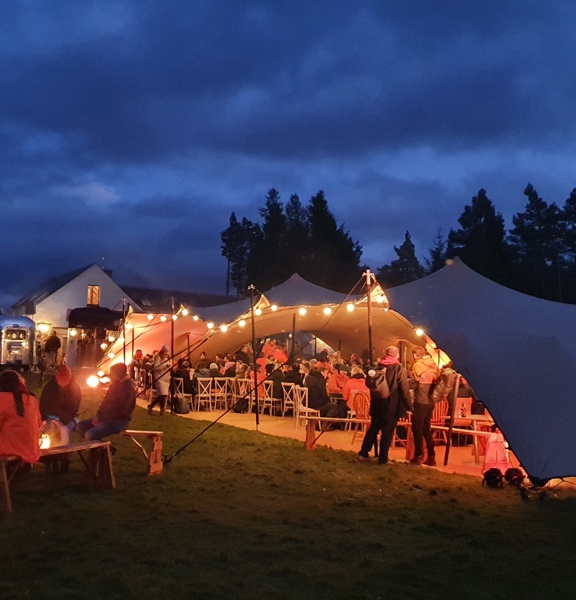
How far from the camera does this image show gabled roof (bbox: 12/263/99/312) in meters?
40.3

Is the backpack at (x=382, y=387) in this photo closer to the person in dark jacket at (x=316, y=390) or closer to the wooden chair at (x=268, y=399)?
the person in dark jacket at (x=316, y=390)

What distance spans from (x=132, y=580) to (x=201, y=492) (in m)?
2.73

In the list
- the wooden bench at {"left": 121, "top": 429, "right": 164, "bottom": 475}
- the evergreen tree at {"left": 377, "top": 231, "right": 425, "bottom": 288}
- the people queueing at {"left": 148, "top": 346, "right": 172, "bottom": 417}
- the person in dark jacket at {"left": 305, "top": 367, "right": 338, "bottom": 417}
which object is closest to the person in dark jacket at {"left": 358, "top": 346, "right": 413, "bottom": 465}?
the wooden bench at {"left": 121, "top": 429, "right": 164, "bottom": 475}

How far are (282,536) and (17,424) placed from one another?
253 centimetres

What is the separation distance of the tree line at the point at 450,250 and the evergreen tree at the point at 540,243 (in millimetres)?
51

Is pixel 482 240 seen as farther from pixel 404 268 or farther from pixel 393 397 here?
pixel 393 397

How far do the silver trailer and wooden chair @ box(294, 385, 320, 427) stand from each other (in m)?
19.1

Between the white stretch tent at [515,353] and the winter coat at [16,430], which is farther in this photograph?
the white stretch tent at [515,353]

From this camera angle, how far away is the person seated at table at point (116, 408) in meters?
7.61

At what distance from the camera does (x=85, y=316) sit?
3284 centimetres

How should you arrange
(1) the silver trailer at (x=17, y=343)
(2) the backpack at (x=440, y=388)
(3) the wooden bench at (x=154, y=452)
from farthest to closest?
(1) the silver trailer at (x=17, y=343) < (2) the backpack at (x=440, y=388) < (3) the wooden bench at (x=154, y=452)

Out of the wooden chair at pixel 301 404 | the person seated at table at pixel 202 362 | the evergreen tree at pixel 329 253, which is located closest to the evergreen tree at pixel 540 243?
the evergreen tree at pixel 329 253

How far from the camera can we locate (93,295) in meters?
41.6

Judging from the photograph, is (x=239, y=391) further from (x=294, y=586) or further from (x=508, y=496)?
(x=294, y=586)
